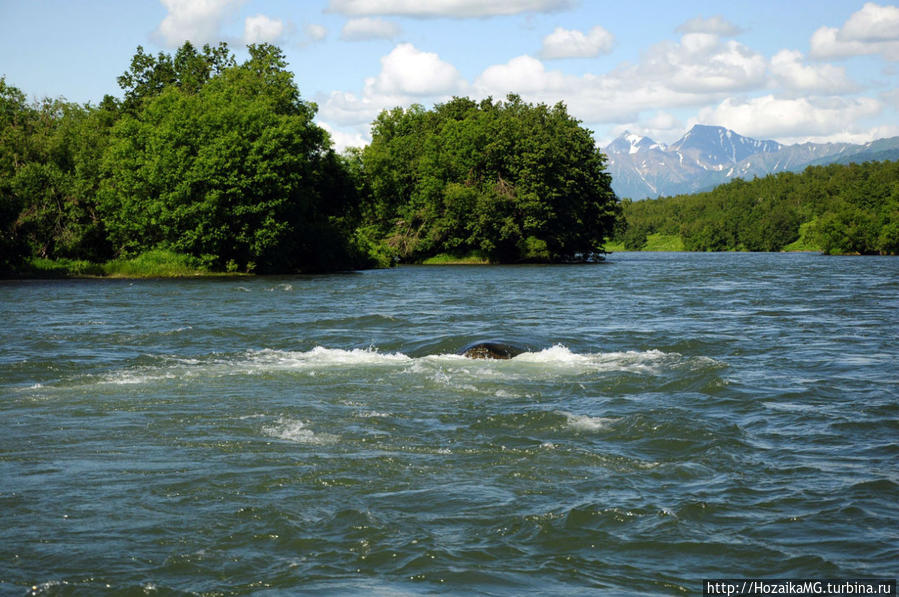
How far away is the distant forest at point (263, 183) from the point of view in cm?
5281

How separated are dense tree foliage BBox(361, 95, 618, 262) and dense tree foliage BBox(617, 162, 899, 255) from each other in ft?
79.3

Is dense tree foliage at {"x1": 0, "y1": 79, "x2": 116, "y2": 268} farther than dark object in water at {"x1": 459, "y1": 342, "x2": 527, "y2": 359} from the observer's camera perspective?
Yes

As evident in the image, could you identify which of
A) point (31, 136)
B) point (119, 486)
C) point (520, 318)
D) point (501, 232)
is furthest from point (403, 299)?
point (501, 232)

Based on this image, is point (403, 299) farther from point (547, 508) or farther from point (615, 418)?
point (547, 508)

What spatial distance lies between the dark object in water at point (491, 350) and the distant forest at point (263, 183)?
3570 centimetres

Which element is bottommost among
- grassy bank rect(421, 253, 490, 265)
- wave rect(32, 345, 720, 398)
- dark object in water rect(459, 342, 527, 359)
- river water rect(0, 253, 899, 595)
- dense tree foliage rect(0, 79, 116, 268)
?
river water rect(0, 253, 899, 595)

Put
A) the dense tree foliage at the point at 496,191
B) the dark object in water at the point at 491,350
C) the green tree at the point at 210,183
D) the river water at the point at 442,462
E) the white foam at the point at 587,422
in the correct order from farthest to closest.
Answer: the dense tree foliage at the point at 496,191 → the green tree at the point at 210,183 → the dark object in water at the point at 491,350 → the white foam at the point at 587,422 → the river water at the point at 442,462

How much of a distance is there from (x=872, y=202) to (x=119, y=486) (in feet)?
404

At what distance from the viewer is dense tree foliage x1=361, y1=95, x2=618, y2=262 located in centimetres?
8050

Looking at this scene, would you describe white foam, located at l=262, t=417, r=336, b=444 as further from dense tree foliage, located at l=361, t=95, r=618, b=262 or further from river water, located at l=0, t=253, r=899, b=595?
dense tree foliage, located at l=361, t=95, r=618, b=262

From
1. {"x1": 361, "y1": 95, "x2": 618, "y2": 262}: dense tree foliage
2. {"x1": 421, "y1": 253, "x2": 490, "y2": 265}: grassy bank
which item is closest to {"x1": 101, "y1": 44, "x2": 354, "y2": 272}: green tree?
{"x1": 361, "y1": 95, "x2": 618, "y2": 262}: dense tree foliage

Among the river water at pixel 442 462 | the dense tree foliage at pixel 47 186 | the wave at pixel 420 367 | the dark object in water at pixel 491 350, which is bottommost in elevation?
the river water at pixel 442 462

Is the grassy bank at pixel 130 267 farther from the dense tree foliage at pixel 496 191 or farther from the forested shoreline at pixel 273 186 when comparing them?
the dense tree foliage at pixel 496 191

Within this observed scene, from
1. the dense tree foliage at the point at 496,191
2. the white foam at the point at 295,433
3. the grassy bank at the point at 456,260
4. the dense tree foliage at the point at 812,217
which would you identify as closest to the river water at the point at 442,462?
the white foam at the point at 295,433
